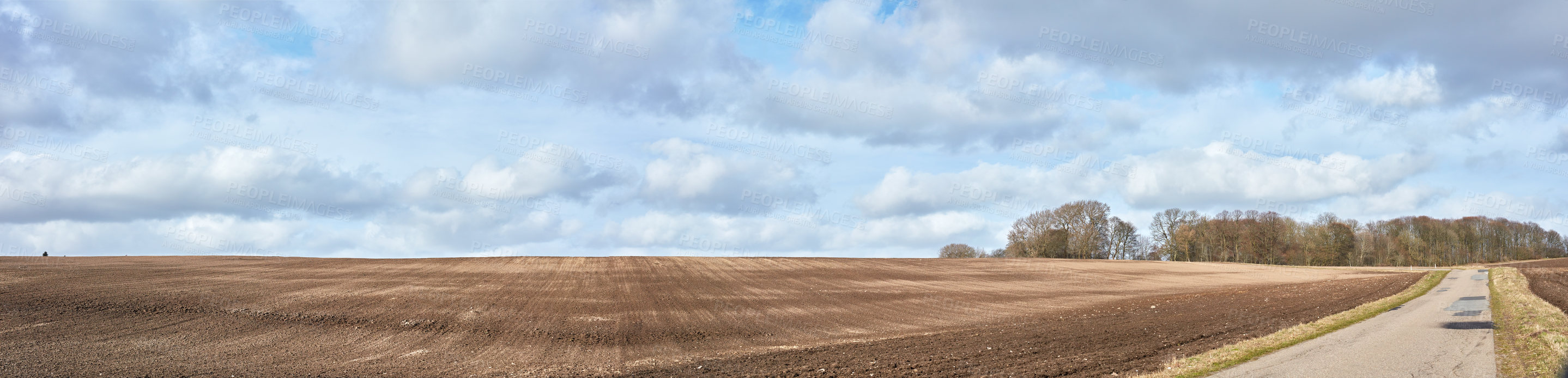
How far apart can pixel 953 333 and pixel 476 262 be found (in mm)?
36510

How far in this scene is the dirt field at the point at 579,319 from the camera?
18391 millimetres

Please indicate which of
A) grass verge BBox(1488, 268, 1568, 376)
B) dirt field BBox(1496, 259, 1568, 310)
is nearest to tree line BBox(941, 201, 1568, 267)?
dirt field BBox(1496, 259, 1568, 310)

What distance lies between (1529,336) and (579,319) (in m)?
27.5

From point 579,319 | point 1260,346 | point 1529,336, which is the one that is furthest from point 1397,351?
point 579,319

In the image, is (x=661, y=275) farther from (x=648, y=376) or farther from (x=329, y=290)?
(x=648, y=376)

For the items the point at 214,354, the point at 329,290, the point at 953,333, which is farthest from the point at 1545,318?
the point at 329,290

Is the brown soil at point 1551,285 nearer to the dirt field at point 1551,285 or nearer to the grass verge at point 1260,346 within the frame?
the dirt field at point 1551,285

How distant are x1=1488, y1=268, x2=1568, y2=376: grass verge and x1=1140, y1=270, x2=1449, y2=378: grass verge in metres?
3.10

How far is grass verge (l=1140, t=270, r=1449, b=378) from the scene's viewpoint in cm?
1376

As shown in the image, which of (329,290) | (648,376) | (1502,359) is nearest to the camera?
(1502,359)

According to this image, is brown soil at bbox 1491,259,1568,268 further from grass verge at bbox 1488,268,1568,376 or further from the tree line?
grass verge at bbox 1488,268,1568,376

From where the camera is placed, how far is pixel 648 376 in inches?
682

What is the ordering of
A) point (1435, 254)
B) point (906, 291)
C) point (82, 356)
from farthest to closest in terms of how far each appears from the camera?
point (1435, 254) < point (906, 291) < point (82, 356)

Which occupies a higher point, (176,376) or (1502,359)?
(1502,359)
